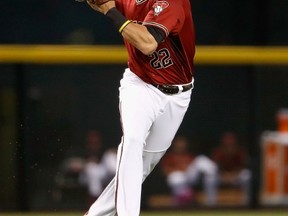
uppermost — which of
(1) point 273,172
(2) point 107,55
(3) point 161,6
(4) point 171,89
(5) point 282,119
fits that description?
(3) point 161,6

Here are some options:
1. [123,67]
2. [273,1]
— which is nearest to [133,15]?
[123,67]

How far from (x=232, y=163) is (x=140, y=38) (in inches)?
118

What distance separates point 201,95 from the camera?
26.7 feet

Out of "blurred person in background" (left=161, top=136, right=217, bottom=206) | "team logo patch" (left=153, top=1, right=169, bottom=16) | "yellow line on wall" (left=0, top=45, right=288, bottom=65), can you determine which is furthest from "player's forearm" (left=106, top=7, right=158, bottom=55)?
"blurred person in background" (left=161, top=136, right=217, bottom=206)

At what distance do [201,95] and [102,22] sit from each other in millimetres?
950

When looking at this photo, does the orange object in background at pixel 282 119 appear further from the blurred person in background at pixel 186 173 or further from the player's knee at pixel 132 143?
the player's knee at pixel 132 143

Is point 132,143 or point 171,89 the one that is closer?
point 132,143

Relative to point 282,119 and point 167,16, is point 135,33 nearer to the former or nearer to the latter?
point 167,16

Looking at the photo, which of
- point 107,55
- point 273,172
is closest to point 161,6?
point 107,55

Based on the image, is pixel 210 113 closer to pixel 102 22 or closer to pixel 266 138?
pixel 266 138

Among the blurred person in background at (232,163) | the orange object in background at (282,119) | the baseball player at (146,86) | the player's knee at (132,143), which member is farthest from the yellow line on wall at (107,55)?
the player's knee at (132,143)

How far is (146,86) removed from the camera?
5.55 meters

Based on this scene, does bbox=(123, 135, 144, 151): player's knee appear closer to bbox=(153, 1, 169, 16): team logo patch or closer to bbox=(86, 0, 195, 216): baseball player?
bbox=(86, 0, 195, 216): baseball player

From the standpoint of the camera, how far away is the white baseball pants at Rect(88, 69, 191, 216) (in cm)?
543
